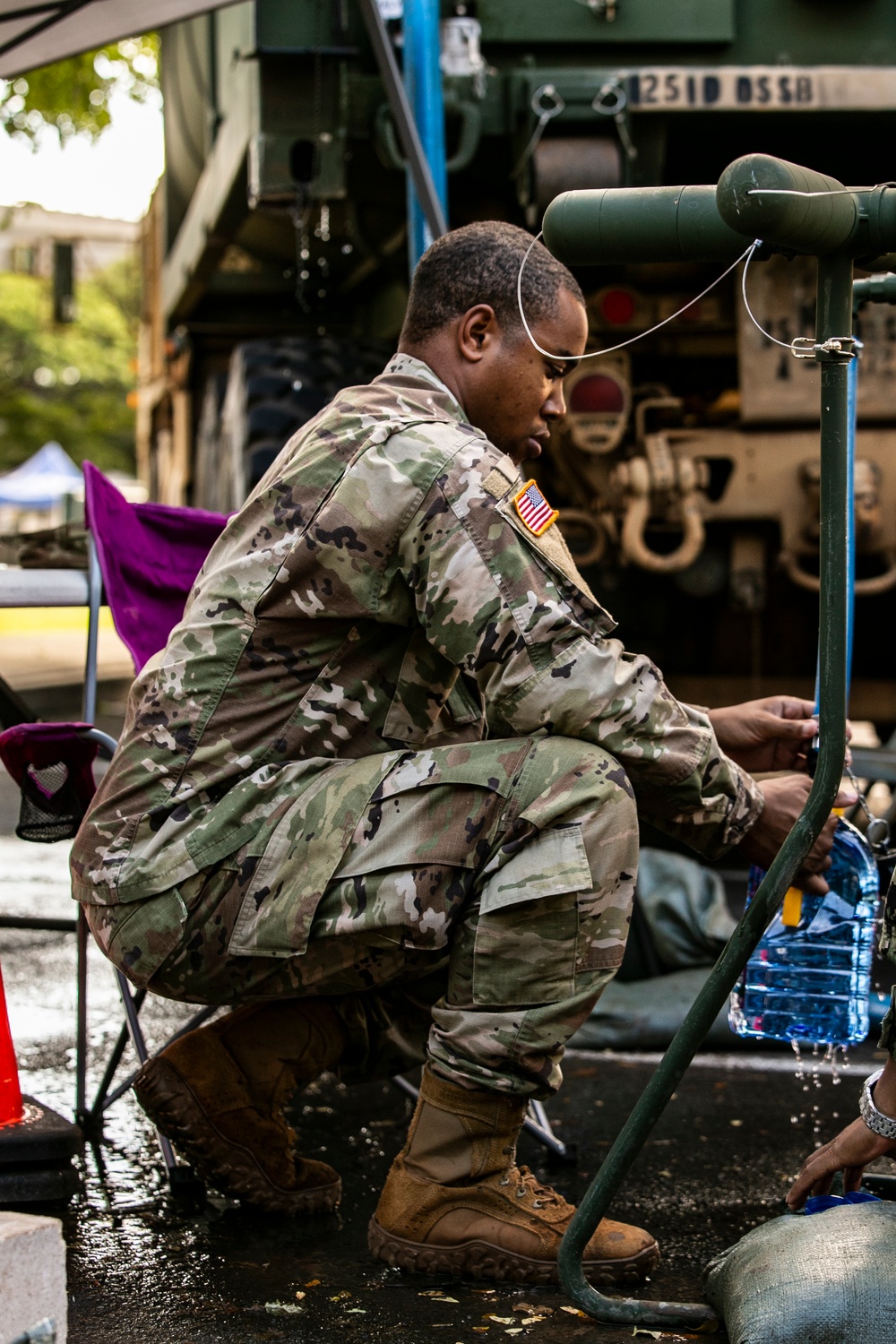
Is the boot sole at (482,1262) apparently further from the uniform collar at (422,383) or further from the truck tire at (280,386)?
the truck tire at (280,386)

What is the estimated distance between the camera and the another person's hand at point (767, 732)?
2.53 meters

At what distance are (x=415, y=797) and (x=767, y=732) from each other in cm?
59

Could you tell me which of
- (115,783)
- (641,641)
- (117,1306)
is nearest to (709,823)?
(115,783)

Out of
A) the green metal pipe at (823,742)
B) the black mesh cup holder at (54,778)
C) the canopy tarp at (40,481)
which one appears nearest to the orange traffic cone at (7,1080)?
the black mesh cup holder at (54,778)

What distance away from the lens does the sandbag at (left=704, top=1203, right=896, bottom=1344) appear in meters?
1.78

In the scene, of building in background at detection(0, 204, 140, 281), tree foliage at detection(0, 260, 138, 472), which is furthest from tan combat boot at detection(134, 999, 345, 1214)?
building in background at detection(0, 204, 140, 281)

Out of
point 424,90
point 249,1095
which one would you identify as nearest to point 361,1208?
point 249,1095

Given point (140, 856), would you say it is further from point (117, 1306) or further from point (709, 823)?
point (709, 823)

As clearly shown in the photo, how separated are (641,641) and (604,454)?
67 centimetres

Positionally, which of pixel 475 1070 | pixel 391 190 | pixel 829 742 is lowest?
pixel 475 1070

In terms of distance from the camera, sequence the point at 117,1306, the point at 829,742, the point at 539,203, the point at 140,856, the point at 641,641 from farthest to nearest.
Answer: the point at 641,641 → the point at 539,203 → the point at 140,856 → the point at 117,1306 → the point at 829,742

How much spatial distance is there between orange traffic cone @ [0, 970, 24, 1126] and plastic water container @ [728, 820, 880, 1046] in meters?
1.18

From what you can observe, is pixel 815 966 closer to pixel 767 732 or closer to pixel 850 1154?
pixel 767 732

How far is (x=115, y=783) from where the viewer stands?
2.35 meters
